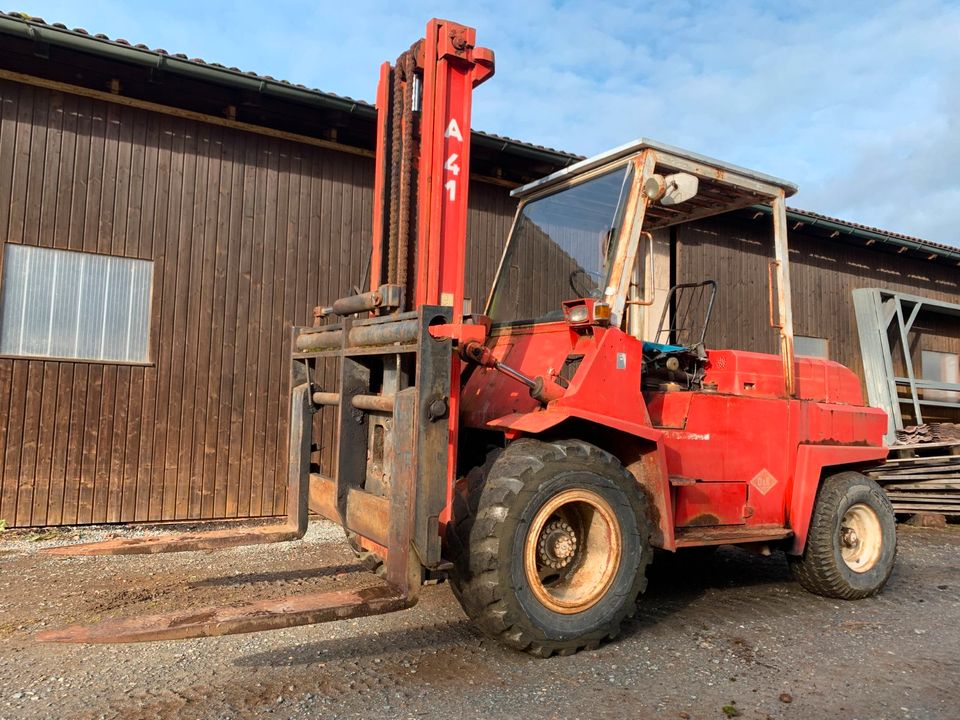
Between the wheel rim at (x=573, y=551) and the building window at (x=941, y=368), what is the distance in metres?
13.2

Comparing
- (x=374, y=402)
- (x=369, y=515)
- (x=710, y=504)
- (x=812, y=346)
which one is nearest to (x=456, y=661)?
(x=369, y=515)

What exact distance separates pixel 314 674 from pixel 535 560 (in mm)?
1306

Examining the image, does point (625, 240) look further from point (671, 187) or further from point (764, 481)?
point (764, 481)

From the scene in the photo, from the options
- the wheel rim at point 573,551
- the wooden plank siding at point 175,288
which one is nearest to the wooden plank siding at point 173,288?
the wooden plank siding at point 175,288

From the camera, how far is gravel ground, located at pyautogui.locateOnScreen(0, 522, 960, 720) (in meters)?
3.34

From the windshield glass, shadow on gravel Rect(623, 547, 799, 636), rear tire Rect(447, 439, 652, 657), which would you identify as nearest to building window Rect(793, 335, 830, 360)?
shadow on gravel Rect(623, 547, 799, 636)

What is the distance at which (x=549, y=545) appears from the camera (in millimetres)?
4016

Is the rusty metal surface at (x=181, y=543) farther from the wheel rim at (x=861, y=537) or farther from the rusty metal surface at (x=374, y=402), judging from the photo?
the wheel rim at (x=861, y=537)

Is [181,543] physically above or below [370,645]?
above

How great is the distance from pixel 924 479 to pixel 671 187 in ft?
26.8

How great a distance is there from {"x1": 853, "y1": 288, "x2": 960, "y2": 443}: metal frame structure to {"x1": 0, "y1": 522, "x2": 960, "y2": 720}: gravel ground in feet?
26.4

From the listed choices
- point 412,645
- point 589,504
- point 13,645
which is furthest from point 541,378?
point 13,645

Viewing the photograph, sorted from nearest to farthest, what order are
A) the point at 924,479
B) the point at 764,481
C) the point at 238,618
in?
the point at 238,618
the point at 764,481
the point at 924,479

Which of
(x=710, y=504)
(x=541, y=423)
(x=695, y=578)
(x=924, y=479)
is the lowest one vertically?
(x=695, y=578)
